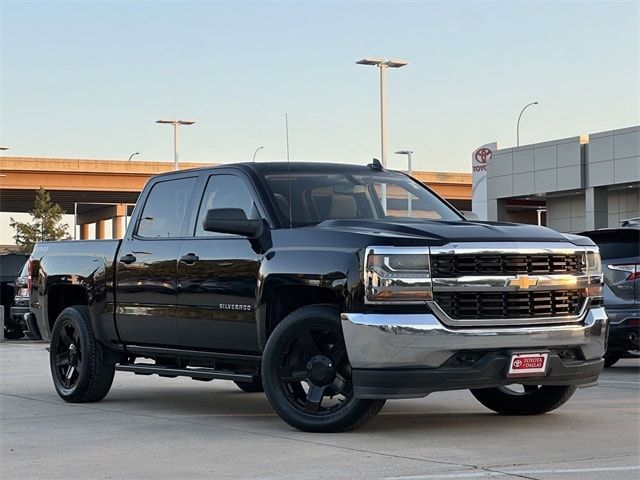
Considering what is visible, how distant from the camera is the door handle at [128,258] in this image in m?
10.7

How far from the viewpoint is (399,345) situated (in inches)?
325

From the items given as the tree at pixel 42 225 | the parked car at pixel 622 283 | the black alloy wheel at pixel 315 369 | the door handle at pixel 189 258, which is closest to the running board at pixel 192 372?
the black alloy wheel at pixel 315 369

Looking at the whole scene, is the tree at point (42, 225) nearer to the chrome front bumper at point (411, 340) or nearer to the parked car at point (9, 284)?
the parked car at point (9, 284)

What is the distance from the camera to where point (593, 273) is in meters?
9.12

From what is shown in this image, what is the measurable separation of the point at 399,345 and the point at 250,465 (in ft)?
4.52

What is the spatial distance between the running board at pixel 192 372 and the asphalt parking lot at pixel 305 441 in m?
0.34

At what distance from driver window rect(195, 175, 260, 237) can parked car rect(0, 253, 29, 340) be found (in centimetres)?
1665

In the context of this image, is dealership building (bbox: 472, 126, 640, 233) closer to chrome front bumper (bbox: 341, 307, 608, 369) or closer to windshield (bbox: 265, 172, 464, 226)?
windshield (bbox: 265, 172, 464, 226)

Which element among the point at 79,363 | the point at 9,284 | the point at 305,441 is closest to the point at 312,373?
the point at 305,441

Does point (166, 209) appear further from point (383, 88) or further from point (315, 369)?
point (383, 88)

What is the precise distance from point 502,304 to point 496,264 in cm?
27

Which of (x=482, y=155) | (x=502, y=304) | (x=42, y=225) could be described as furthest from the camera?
(x=42, y=225)

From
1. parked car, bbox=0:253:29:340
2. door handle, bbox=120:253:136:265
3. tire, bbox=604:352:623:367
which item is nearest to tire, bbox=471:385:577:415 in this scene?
door handle, bbox=120:253:136:265

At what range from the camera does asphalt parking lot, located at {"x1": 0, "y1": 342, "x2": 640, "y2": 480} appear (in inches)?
284
